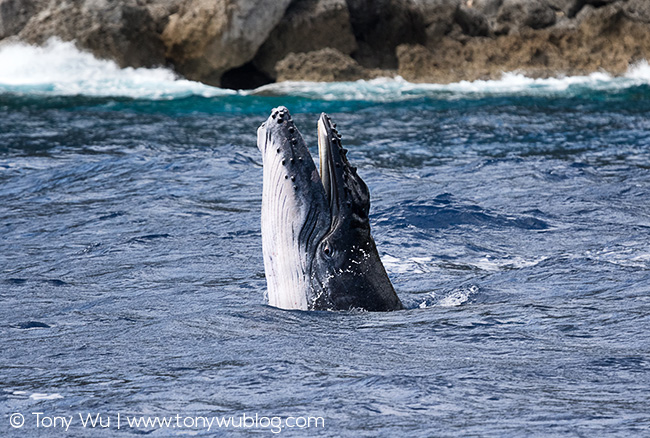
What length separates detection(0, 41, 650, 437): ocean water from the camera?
12.1 feet

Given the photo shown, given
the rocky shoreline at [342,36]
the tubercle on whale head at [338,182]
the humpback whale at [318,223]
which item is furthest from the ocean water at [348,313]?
the rocky shoreline at [342,36]

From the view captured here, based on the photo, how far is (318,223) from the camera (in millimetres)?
5176

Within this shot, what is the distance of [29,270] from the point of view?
7262mm

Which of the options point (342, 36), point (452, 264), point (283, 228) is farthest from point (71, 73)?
point (283, 228)

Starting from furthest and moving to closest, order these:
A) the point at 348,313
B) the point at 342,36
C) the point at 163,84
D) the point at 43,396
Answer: the point at 342,36, the point at 163,84, the point at 348,313, the point at 43,396

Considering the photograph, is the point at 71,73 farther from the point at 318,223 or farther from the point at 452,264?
the point at 318,223

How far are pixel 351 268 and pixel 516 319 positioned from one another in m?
1.08

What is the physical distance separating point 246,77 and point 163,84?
3.26 m

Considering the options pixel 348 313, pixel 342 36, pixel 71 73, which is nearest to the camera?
pixel 348 313

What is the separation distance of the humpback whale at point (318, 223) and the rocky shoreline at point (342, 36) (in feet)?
67.3

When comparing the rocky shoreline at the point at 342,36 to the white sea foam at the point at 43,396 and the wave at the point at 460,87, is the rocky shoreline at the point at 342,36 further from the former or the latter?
the white sea foam at the point at 43,396

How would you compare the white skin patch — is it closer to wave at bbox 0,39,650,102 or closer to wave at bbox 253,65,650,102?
wave at bbox 253,65,650,102

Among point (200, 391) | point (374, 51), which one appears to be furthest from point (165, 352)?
point (374, 51)

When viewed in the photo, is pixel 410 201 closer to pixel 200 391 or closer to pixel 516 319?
pixel 516 319
